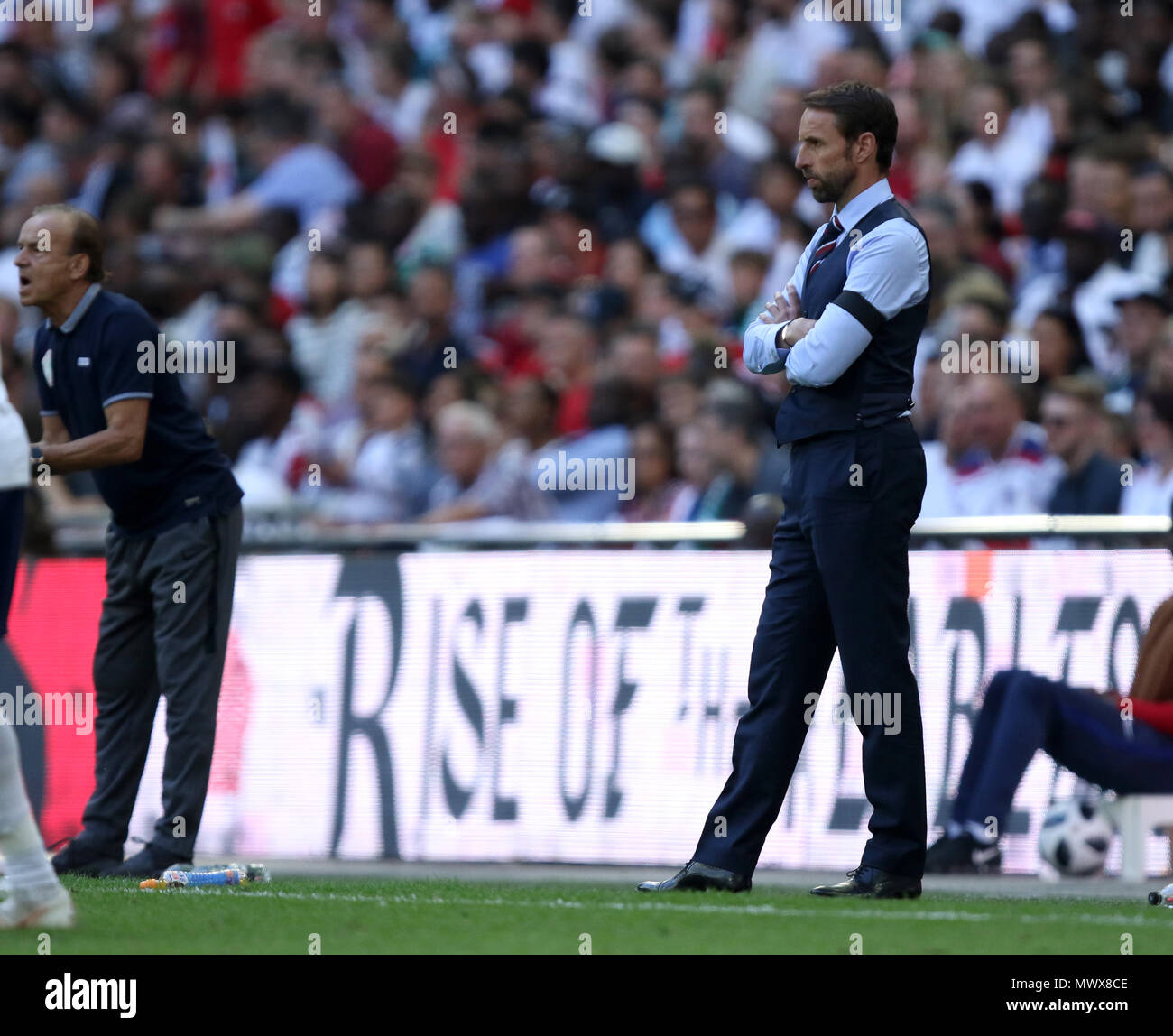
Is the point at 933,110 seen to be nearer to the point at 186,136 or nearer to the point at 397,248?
the point at 397,248

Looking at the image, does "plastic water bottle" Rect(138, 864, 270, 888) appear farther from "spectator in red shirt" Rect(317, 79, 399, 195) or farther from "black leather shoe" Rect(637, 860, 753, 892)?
"spectator in red shirt" Rect(317, 79, 399, 195)

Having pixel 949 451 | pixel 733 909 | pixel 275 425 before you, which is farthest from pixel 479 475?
pixel 733 909

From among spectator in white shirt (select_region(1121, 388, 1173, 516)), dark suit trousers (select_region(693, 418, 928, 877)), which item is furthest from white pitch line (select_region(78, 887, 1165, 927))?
spectator in white shirt (select_region(1121, 388, 1173, 516))

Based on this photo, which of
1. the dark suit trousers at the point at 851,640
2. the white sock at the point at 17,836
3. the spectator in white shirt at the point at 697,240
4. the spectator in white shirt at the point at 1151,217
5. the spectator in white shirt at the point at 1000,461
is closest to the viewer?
the white sock at the point at 17,836

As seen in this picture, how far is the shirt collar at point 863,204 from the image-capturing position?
6.79m

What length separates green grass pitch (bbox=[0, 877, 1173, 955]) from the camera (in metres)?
5.57

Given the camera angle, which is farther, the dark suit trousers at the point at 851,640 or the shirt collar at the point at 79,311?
the shirt collar at the point at 79,311

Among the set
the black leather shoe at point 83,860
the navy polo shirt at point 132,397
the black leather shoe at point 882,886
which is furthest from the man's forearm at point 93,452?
the black leather shoe at point 882,886

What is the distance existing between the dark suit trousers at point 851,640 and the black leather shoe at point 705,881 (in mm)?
33

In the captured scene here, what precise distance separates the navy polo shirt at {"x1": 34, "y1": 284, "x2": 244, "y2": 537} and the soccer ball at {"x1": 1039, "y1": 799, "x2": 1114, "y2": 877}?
3366 millimetres

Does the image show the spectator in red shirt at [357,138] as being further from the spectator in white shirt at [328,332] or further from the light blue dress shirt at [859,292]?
the light blue dress shirt at [859,292]

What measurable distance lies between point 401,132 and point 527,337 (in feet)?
11.0

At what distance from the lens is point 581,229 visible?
1430cm
